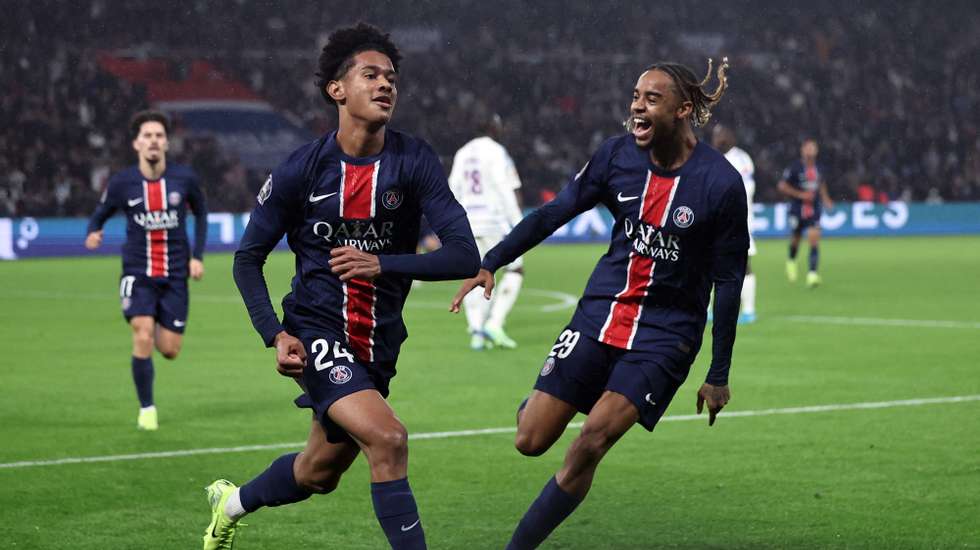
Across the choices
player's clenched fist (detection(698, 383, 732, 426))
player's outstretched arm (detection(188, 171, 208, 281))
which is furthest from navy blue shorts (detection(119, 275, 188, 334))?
player's clenched fist (detection(698, 383, 732, 426))

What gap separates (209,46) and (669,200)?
113ft

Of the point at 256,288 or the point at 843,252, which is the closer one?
the point at 256,288

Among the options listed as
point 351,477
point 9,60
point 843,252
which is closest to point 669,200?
point 351,477

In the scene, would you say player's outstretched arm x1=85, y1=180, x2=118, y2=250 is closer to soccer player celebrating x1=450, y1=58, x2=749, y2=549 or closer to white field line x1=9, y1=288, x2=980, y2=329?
soccer player celebrating x1=450, y1=58, x2=749, y2=549

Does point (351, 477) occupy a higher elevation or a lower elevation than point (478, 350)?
higher

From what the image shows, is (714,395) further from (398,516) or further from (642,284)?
(398,516)

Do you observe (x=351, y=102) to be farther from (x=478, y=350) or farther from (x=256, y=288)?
(x=478, y=350)

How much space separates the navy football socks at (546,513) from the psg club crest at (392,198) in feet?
4.18

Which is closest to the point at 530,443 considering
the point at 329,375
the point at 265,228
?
Answer: the point at 329,375

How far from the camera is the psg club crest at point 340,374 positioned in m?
5.33

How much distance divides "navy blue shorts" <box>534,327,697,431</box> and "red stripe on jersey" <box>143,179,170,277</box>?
4837 mm

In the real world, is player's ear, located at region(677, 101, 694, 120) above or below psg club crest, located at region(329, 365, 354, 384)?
above

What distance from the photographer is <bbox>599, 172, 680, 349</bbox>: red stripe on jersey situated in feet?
19.2

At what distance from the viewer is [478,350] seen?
46.2 ft
